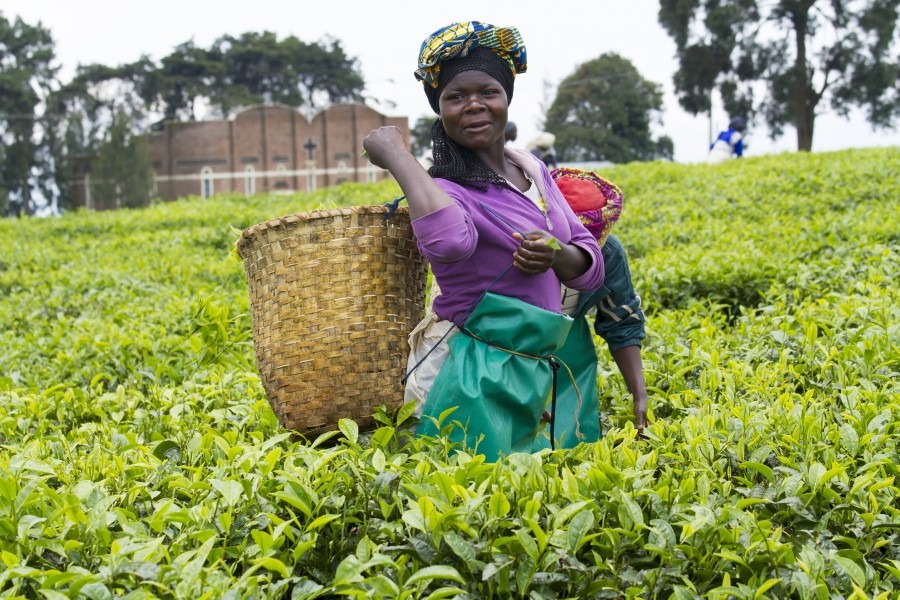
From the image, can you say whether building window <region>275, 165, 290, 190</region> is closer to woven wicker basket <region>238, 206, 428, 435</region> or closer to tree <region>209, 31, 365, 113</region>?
tree <region>209, 31, 365, 113</region>

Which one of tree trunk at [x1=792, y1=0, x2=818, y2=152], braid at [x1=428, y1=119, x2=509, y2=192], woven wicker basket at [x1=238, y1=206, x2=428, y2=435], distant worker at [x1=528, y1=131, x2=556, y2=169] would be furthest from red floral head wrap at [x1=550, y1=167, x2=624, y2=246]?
tree trunk at [x1=792, y1=0, x2=818, y2=152]

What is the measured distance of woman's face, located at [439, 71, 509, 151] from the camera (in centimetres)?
249

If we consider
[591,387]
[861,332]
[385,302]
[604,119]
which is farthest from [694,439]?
[604,119]

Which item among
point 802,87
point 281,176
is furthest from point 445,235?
point 281,176

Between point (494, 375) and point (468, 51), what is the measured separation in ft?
A: 2.83

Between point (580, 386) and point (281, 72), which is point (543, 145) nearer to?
point (580, 386)

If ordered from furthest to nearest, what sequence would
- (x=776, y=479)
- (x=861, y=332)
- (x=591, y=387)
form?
(x=861, y=332) → (x=591, y=387) → (x=776, y=479)

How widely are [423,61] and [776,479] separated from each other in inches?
55.5

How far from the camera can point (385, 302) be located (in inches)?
100

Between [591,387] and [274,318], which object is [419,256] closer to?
[274,318]

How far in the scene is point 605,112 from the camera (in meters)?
49.4

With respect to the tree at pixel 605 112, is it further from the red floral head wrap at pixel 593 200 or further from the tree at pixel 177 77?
the red floral head wrap at pixel 593 200

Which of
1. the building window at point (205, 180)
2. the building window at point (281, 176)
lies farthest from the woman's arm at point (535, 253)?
the building window at point (205, 180)

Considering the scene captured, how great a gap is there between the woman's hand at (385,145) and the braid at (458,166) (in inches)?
5.9
